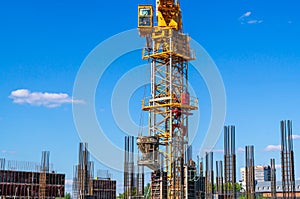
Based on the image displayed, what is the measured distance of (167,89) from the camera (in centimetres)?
3284

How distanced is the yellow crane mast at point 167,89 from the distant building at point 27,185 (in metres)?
17.6

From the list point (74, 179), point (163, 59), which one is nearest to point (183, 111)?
point (163, 59)

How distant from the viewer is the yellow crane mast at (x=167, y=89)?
30438 millimetres

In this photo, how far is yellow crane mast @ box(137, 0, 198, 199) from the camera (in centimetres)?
3044

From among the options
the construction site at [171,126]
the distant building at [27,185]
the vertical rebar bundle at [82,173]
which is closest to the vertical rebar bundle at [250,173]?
the construction site at [171,126]

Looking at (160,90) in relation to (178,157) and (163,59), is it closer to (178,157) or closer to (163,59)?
(163,59)

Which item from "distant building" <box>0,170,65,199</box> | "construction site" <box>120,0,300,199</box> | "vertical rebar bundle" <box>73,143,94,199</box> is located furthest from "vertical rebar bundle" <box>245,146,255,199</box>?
"distant building" <box>0,170,65,199</box>

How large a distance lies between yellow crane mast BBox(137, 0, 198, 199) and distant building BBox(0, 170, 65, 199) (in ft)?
57.6

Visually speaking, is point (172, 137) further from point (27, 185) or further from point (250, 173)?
point (27, 185)

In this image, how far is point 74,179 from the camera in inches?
1686

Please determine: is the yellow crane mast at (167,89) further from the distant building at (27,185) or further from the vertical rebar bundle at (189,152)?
the distant building at (27,185)

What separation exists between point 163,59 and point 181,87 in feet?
7.79

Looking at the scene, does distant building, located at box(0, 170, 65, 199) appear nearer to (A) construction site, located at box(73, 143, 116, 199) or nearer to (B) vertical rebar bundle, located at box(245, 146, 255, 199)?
(A) construction site, located at box(73, 143, 116, 199)

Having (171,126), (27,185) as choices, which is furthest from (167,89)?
(27,185)
